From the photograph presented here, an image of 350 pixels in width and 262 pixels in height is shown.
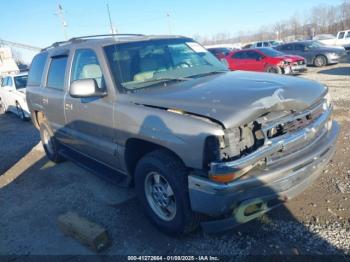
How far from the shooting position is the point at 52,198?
4.57m

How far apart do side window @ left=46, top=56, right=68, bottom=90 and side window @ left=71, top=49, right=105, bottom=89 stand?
0.39 m

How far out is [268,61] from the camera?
585 inches

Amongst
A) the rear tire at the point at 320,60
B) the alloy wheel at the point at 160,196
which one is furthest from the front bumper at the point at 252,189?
the rear tire at the point at 320,60

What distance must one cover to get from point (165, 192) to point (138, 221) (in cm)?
73

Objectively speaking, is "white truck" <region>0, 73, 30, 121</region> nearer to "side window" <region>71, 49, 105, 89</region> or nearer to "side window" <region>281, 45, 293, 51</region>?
"side window" <region>71, 49, 105, 89</region>

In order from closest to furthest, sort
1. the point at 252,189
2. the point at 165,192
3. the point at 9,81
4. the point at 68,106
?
1. the point at 252,189
2. the point at 165,192
3. the point at 68,106
4. the point at 9,81

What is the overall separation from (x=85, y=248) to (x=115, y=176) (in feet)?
3.04

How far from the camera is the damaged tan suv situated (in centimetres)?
255

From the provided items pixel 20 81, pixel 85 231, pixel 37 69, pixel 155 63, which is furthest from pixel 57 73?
pixel 20 81

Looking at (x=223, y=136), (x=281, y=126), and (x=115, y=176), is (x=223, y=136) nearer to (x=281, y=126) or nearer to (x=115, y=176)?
(x=281, y=126)

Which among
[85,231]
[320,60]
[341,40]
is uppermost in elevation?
[85,231]

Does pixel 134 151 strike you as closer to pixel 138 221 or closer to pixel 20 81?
pixel 138 221

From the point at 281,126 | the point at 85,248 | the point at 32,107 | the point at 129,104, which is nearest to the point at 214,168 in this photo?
the point at 281,126

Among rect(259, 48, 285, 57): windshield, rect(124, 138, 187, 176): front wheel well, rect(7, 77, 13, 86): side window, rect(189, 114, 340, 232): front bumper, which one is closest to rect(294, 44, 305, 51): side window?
rect(259, 48, 285, 57): windshield
